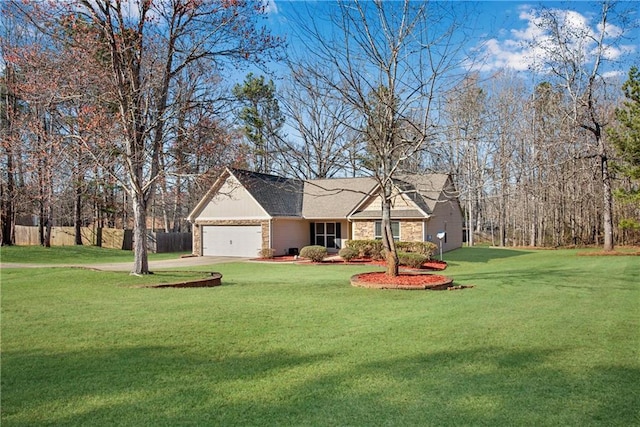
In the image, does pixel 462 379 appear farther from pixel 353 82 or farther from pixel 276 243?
pixel 276 243

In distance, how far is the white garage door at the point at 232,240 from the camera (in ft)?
81.1

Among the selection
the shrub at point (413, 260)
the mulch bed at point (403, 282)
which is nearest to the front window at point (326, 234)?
the shrub at point (413, 260)

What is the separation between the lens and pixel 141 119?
13336 mm

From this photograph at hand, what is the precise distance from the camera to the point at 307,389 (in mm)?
4168

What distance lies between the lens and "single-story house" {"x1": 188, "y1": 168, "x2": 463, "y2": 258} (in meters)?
23.5

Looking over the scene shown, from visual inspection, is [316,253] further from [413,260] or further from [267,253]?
[413,260]

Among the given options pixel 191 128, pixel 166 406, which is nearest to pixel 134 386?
pixel 166 406

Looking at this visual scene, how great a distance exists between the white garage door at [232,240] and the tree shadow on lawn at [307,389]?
19.4 meters

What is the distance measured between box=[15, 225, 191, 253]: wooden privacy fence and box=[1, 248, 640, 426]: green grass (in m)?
21.9

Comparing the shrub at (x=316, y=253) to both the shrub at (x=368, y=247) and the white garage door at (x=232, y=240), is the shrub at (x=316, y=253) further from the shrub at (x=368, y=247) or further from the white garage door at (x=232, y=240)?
the white garage door at (x=232, y=240)

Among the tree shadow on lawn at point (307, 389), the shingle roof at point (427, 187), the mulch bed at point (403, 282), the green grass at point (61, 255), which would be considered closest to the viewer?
the tree shadow on lawn at point (307, 389)

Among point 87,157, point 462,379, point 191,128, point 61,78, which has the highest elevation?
point 61,78

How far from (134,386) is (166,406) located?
0.62m

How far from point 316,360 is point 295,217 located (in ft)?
67.6
